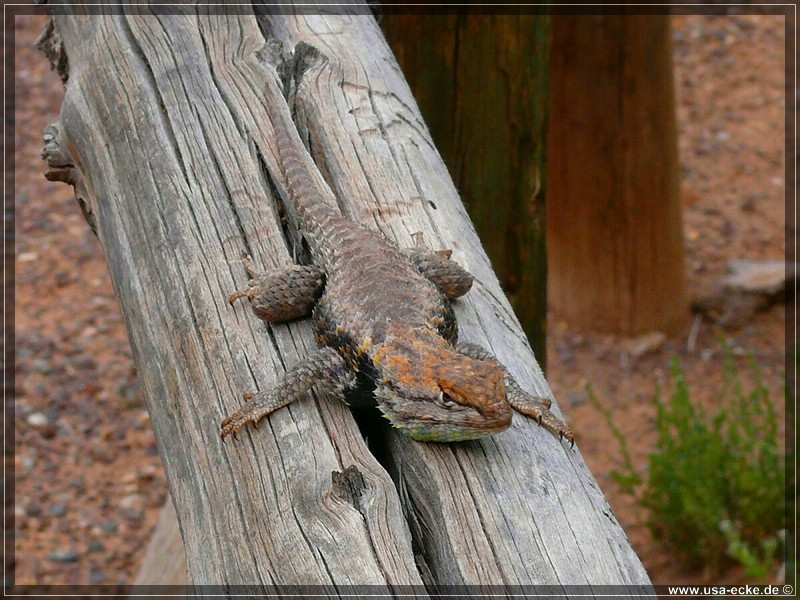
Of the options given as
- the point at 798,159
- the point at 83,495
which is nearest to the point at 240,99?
the point at 83,495

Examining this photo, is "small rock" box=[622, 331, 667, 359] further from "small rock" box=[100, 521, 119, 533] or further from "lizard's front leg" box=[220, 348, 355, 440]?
"lizard's front leg" box=[220, 348, 355, 440]

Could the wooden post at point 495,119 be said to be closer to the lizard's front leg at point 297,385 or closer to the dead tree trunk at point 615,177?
the lizard's front leg at point 297,385

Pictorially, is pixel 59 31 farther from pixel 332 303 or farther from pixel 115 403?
pixel 115 403

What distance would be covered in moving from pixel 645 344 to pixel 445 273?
4875 millimetres

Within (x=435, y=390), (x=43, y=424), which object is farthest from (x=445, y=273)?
(x=43, y=424)

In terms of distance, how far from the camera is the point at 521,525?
6.28ft

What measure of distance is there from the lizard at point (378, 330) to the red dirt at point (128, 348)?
11.4ft

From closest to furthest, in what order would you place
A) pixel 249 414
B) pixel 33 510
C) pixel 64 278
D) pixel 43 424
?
pixel 249 414, pixel 33 510, pixel 43 424, pixel 64 278

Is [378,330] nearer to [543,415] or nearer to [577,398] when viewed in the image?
[543,415]

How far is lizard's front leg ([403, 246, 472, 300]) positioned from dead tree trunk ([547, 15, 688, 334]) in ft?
13.9

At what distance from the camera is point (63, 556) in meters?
5.61

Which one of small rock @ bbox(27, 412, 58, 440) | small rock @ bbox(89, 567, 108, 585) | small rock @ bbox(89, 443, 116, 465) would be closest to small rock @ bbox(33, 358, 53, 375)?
small rock @ bbox(27, 412, 58, 440)

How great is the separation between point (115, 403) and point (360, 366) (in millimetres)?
4540

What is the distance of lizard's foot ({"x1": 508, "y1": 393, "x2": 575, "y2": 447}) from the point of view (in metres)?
2.32
